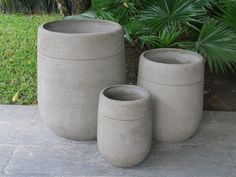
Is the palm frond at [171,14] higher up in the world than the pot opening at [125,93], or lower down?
higher up

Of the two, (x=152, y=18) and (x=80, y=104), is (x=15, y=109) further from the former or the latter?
(x=152, y=18)

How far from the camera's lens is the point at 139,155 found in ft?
10.00

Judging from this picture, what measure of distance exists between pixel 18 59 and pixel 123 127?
124 inches

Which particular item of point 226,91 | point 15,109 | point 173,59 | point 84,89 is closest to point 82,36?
point 84,89

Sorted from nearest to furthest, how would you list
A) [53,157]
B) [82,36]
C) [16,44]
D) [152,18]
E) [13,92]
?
[82,36]
[53,157]
[152,18]
[13,92]
[16,44]

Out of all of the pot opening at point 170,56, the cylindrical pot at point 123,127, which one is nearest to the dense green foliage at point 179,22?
the pot opening at point 170,56

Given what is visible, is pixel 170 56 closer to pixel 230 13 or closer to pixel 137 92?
pixel 137 92

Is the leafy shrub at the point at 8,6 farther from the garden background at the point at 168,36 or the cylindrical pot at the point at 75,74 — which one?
the cylindrical pot at the point at 75,74

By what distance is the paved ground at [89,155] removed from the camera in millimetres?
3087

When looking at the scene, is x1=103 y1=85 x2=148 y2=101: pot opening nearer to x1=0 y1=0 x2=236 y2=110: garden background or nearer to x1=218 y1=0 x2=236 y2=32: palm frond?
x1=0 y1=0 x2=236 y2=110: garden background

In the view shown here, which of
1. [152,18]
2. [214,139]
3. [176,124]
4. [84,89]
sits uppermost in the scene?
[152,18]

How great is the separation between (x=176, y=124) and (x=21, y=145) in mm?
1288

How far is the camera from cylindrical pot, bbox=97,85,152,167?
2.89 meters

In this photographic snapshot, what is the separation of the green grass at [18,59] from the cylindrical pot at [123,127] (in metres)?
1.55
